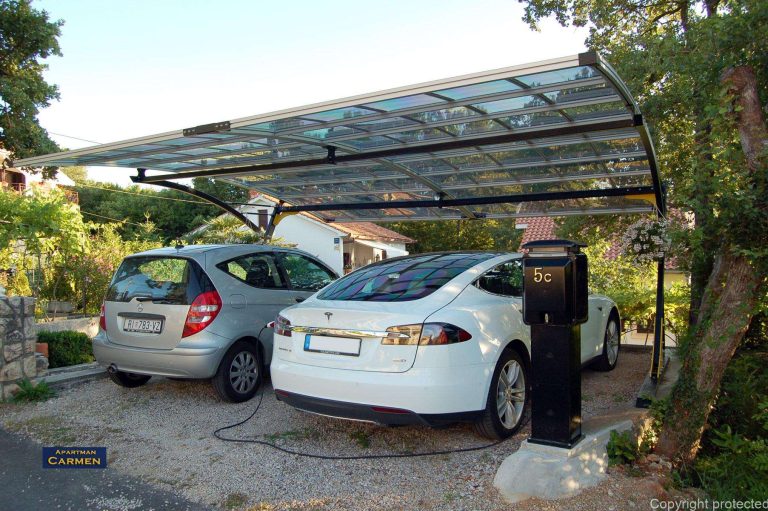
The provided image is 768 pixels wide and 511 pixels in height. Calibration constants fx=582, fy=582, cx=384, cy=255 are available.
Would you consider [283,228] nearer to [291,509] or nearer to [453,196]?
[453,196]

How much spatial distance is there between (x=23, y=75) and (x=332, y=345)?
14.2 metres

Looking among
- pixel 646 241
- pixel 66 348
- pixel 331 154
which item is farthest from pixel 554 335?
pixel 66 348

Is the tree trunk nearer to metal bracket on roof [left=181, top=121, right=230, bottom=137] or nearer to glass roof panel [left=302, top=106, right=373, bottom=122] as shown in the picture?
glass roof panel [left=302, top=106, right=373, bottom=122]

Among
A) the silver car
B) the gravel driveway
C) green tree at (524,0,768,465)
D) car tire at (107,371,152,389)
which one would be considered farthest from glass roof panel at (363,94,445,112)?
car tire at (107,371,152,389)

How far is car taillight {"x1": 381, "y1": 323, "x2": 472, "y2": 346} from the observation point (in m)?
4.17

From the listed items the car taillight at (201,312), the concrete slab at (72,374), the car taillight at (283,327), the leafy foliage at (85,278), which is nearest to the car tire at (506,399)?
the car taillight at (283,327)

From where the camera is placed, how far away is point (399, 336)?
4219 millimetres

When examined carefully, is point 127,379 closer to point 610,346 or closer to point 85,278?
point 85,278

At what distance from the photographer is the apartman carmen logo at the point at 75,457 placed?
15.1ft

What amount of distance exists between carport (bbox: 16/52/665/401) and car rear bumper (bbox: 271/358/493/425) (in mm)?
2179

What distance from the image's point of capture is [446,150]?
6.54 m

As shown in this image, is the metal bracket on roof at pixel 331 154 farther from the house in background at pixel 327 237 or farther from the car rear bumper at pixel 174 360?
the house in background at pixel 327 237

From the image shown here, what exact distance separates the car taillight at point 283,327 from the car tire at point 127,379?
251 cm

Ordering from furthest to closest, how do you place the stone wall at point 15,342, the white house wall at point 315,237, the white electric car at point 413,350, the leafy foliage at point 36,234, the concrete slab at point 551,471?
the white house wall at point 315,237
the leafy foliage at point 36,234
the stone wall at point 15,342
the white electric car at point 413,350
the concrete slab at point 551,471
